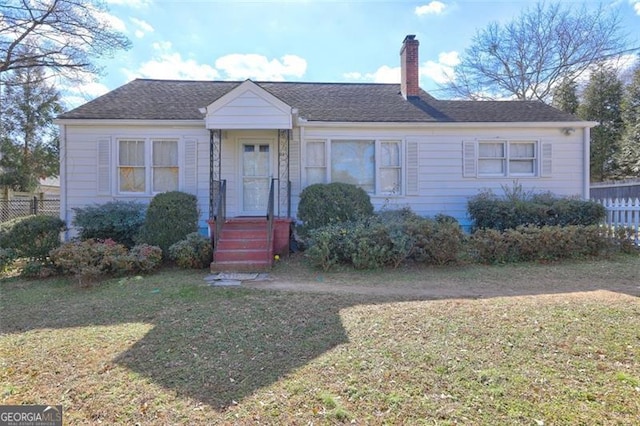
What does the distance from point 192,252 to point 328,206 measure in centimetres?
325

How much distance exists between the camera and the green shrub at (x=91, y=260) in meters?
7.02

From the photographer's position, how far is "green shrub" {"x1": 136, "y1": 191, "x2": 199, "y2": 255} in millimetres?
8562

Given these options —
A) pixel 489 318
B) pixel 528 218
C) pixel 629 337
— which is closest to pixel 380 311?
Result: pixel 489 318

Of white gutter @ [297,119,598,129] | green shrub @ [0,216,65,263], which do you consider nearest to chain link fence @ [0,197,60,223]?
green shrub @ [0,216,65,263]

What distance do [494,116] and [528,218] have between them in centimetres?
359

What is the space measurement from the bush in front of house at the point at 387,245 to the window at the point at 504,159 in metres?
4.18

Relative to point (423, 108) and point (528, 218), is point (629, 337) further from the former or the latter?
point (423, 108)

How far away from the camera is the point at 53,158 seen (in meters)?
22.2

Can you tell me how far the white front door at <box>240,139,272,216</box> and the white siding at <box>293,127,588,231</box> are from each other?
311 centimetres

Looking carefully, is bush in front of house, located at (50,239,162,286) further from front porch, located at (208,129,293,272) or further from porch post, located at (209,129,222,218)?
front porch, located at (208,129,293,272)

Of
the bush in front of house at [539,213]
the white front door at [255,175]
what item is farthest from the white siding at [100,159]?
the bush in front of house at [539,213]

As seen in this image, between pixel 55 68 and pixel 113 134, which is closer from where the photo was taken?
pixel 113 134

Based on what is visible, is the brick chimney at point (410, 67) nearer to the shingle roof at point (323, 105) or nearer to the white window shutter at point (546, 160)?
the shingle roof at point (323, 105)

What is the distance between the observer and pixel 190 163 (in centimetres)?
1046
